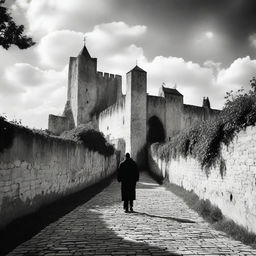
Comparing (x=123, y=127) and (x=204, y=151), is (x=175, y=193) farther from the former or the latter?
(x=123, y=127)

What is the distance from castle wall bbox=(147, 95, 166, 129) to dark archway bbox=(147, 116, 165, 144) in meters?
0.38

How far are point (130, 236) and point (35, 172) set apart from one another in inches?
150

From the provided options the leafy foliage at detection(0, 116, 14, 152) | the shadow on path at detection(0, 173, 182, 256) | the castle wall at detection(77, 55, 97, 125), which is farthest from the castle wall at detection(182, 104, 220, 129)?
the leafy foliage at detection(0, 116, 14, 152)

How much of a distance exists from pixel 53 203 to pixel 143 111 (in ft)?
64.3

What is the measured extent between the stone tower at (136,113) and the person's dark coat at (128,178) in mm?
18166

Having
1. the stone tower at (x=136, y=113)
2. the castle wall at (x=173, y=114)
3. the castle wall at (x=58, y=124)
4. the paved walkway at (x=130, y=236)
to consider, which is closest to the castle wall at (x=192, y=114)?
the castle wall at (x=173, y=114)

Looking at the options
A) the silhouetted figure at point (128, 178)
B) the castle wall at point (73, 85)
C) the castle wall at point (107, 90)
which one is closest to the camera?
the silhouetted figure at point (128, 178)

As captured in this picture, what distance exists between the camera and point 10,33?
6.77m

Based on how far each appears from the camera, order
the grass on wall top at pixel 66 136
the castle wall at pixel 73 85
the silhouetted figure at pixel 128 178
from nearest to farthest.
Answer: the grass on wall top at pixel 66 136
the silhouetted figure at pixel 128 178
the castle wall at pixel 73 85

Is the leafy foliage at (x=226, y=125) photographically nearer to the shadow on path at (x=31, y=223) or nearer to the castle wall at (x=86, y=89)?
the shadow on path at (x=31, y=223)

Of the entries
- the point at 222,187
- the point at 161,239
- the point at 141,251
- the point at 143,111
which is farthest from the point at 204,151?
the point at 143,111

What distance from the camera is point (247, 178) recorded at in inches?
249

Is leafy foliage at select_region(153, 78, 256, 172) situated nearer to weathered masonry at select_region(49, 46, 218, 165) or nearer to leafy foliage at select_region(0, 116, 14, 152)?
leafy foliage at select_region(0, 116, 14, 152)

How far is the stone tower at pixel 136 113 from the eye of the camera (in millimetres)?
27906
